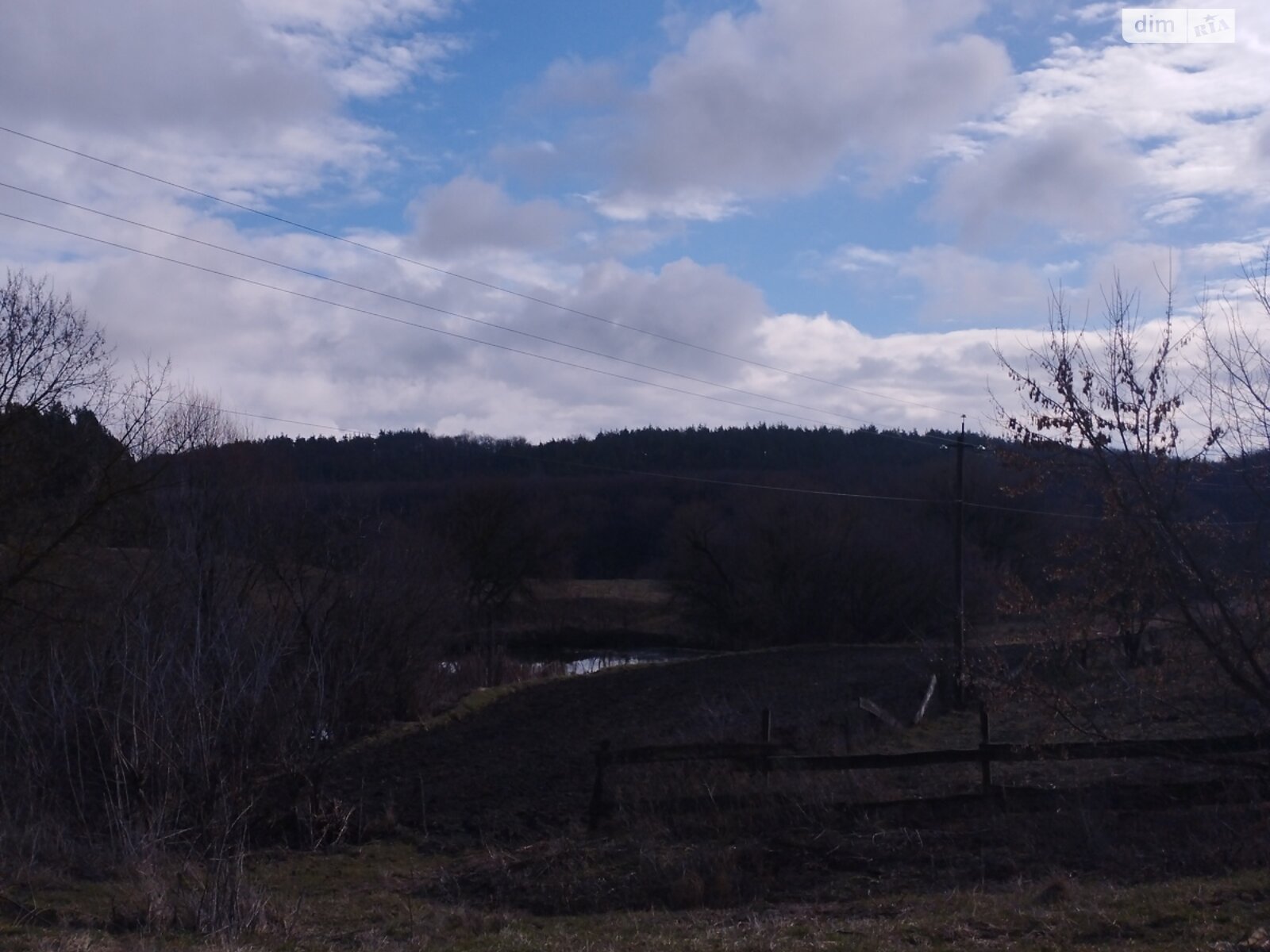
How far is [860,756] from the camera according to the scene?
15438mm

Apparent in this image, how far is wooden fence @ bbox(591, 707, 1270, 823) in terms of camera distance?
12.0 meters

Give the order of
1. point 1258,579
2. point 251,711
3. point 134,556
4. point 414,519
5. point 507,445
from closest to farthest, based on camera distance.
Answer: point 1258,579 < point 251,711 < point 134,556 < point 414,519 < point 507,445

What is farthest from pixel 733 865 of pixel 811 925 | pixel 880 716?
pixel 880 716

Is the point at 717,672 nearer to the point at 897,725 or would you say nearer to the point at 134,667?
the point at 897,725

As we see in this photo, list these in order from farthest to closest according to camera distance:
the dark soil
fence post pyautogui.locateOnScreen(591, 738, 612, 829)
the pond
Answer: the pond, the dark soil, fence post pyautogui.locateOnScreen(591, 738, 612, 829)

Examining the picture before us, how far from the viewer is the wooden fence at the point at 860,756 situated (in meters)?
12.0

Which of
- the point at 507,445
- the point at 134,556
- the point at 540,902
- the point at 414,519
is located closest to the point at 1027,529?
the point at 414,519

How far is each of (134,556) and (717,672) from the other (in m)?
16.5

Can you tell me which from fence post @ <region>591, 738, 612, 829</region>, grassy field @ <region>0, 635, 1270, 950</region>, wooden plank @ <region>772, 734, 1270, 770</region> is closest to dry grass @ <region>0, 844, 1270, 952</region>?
grassy field @ <region>0, 635, 1270, 950</region>

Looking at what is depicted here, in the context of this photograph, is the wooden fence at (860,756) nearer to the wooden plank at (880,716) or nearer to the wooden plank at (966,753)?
the wooden plank at (966,753)

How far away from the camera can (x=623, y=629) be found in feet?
195

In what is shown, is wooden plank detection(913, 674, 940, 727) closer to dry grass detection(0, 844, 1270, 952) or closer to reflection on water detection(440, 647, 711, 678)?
dry grass detection(0, 844, 1270, 952)

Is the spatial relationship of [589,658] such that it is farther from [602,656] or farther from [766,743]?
[766,743]

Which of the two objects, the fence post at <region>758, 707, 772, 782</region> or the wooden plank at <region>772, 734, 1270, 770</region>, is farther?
the fence post at <region>758, 707, 772, 782</region>
